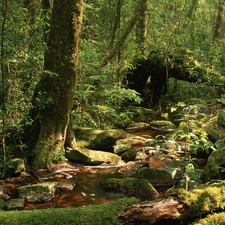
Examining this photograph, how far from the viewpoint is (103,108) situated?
976cm

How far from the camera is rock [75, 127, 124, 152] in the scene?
8148 mm

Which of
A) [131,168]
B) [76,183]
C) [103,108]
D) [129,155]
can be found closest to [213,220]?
[76,183]

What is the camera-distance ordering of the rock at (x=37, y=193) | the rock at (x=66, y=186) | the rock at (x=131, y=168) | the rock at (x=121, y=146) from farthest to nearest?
the rock at (x=121, y=146), the rock at (x=131, y=168), the rock at (x=66, y=186), the rock at (x=37, y=193)

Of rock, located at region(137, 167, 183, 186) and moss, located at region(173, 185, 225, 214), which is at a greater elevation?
moss, located at region(173, 185, 225, 214)

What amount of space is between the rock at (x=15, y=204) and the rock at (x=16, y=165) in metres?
1.15

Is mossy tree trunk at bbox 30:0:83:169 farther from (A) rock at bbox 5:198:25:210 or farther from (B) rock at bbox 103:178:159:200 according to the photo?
(B) rock at bbox 103:178:159:200

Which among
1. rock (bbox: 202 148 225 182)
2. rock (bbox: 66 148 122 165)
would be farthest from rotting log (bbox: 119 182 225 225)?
rock (bbox: 66 148 122 165)

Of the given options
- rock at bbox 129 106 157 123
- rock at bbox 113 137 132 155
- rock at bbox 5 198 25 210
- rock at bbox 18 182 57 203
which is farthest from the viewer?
rock at bbox 129 106 157 123

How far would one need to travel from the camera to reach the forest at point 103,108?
3209mm

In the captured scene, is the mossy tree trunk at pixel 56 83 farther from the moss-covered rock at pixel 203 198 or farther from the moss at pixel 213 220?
the moss at pixel 213 220

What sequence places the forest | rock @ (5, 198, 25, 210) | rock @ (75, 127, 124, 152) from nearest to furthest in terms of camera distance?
1. the forest
2. rock @ (5, 198, 25, 210)
3. rock @ (75, 127, 124, 152)

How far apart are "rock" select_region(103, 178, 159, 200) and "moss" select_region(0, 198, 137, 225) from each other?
264cm

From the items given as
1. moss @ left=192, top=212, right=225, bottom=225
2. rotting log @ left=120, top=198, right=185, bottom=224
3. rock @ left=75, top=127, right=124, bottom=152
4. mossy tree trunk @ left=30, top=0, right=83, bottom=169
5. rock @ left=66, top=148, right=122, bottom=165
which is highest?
mossy tree trunk @ left=30, top=0, right=83, bottom=169

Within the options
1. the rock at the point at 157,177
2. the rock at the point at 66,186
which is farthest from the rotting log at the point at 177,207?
the rock at the point at 66,186
